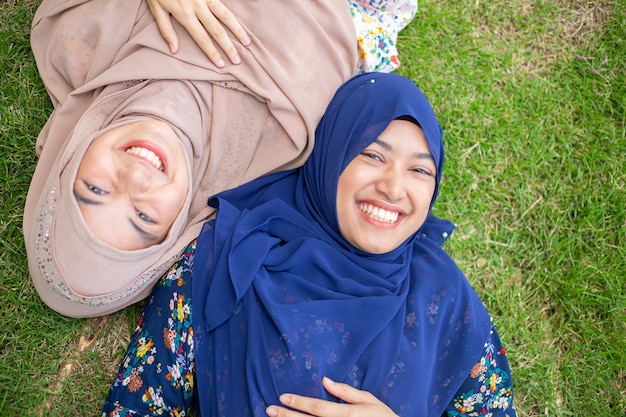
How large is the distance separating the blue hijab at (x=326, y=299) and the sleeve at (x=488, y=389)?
10 cm

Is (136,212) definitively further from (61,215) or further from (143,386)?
(143,386)

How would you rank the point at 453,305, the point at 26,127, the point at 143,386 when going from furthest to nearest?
the point at 26,127 → the point at 453,305 → the point at 143,386

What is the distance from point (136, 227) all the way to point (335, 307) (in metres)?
0.83

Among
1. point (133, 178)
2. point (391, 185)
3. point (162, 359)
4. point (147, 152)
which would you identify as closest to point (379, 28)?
point (391, 185)

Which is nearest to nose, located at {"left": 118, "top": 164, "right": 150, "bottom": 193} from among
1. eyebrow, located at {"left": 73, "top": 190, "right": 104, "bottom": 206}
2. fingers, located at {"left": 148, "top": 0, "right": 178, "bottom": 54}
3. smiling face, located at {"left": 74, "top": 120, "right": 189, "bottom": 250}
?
smiling face, located at {"left": 74, "top": 120, "right": 189, "bottom": 250}

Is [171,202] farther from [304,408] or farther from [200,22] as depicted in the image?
[304,408]

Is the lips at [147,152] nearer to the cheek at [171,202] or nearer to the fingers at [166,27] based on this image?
the cheek at [171,202]

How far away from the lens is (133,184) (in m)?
1.96

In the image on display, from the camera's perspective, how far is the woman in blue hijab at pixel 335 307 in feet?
6.87

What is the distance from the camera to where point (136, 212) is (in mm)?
2010

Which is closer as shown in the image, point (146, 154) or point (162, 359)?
point (146, 154)

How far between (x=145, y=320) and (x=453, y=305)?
4.26 feet

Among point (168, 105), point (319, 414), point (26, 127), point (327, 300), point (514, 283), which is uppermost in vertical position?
point (168, 105)

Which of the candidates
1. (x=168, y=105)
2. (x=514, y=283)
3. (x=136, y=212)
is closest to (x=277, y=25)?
(x=168, y=105)
